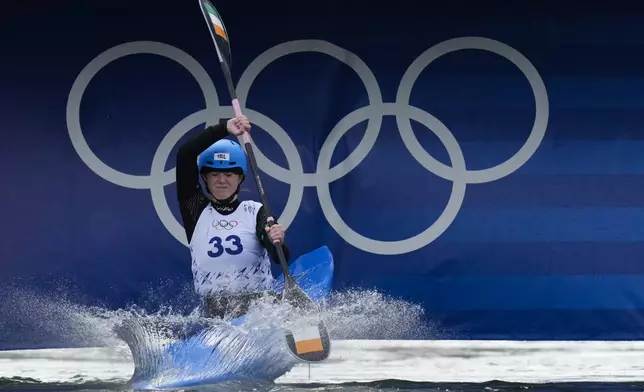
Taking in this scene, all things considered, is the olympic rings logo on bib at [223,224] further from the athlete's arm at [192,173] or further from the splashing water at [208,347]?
the splashing water at [208,347]

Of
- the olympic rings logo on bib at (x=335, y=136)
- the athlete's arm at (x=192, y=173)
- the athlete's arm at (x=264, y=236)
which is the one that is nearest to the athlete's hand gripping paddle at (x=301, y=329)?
the athlete's arm at (x=264, y=236)

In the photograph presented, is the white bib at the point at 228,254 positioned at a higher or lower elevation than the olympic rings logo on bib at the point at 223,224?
lower

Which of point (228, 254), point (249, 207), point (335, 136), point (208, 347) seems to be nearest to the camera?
point (208, 347)

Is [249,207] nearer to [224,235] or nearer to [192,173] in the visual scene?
[224,235]

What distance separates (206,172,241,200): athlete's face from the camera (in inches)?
221

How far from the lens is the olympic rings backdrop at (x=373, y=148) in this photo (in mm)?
6773

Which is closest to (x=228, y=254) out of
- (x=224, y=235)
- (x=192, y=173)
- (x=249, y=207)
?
(x=224, y=235)

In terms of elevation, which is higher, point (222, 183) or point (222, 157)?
point (222, 157)

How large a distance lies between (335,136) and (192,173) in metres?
1.39

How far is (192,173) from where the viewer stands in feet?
18.4

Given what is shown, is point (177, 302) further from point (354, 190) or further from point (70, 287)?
point (354, 190)

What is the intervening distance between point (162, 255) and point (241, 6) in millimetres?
1491

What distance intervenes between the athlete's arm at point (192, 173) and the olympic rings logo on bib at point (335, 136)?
1.12 m

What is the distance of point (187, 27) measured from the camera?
22.3 ft
